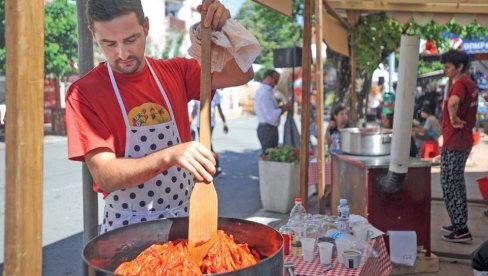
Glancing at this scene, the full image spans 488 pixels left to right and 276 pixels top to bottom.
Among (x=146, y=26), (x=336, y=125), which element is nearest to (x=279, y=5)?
(x=146, y=26)

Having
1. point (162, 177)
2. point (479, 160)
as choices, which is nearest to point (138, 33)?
point (162, 177)

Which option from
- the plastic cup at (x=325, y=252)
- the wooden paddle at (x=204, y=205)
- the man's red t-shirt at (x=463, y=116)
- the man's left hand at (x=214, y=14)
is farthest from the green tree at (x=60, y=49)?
the wooden paddle at (x=204, y=205)

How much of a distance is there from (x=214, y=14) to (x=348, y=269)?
1.56 meters

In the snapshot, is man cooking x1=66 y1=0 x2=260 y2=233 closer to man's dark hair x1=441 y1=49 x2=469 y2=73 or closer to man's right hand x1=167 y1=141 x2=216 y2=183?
man's right hand x1=167 y1=141 x2=216 y2=183

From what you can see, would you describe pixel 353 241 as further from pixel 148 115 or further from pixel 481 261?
pixel 148 115

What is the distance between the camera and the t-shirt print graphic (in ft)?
6.14

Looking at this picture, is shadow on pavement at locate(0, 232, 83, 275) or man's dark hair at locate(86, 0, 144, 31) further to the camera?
shadow on pavement at locate(0, 232, 83, 275)

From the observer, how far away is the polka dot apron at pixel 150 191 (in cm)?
188

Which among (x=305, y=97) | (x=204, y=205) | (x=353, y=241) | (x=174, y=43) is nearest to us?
(x=204, y=205)

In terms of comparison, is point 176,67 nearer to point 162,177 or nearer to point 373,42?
point 162,177

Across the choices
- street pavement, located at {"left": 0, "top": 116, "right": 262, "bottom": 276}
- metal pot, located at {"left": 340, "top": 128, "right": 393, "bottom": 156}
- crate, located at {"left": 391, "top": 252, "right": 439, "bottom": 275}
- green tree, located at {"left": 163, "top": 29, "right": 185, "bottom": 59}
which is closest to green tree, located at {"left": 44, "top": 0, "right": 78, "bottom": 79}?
street pavement, located at {"left": 0, "top": 116, "right": 262, "bottom": 276}

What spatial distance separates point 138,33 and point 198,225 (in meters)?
0.74

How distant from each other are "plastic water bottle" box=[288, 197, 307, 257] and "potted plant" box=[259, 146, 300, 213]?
10.1ft

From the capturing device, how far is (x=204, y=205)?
1.55 m
